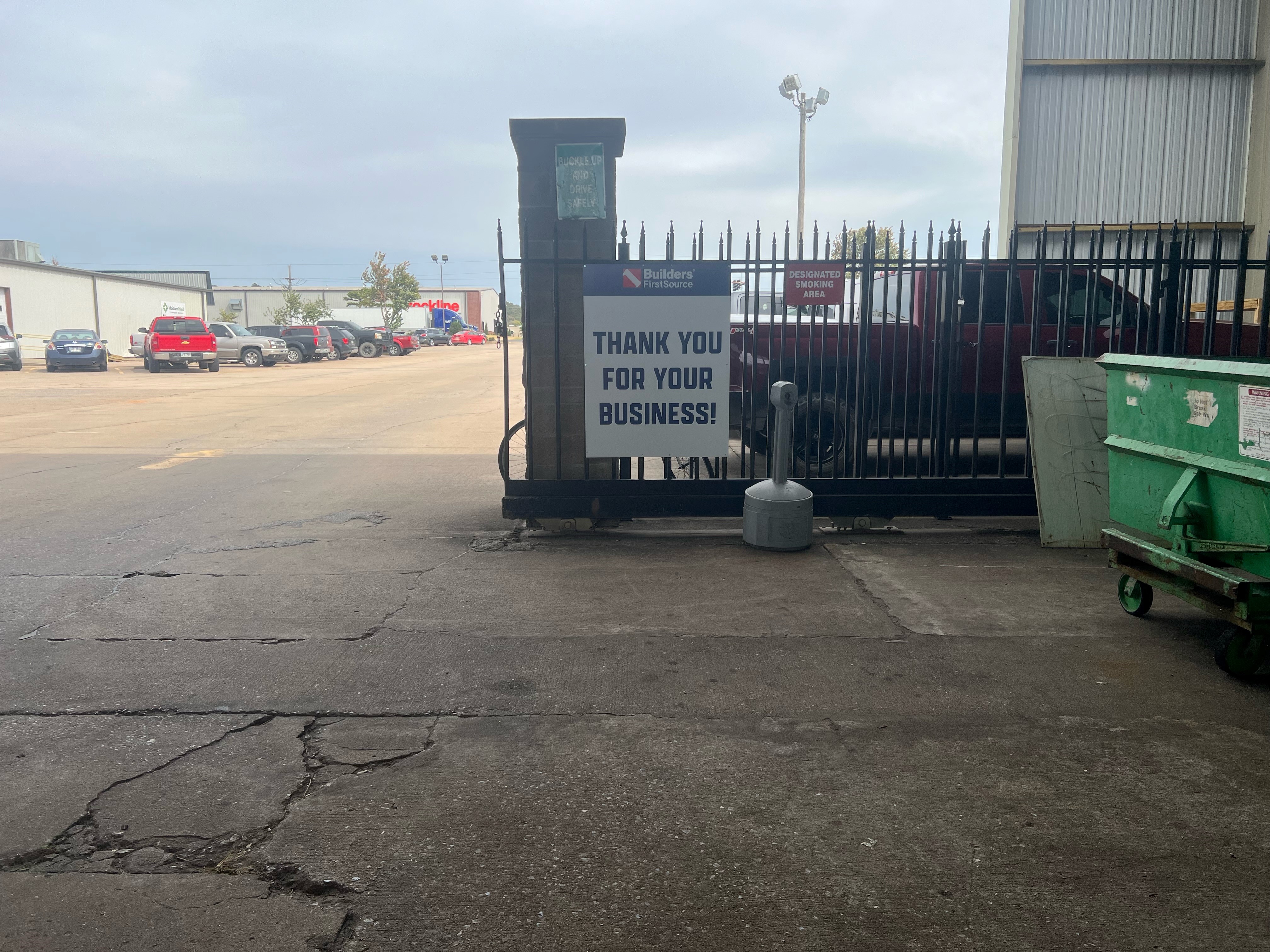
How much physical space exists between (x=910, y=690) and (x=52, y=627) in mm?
4572

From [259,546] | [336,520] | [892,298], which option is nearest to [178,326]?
[336,520]

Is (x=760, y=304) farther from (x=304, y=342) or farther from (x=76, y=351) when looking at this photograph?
(x=304, y=342)

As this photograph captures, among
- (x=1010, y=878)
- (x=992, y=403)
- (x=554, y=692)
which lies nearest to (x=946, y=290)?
(x=992, y=403)

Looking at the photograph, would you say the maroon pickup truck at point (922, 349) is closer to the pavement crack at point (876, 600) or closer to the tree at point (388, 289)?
the pavement crack at point (876, 600)

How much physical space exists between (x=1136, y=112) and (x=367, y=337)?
38.6 metres

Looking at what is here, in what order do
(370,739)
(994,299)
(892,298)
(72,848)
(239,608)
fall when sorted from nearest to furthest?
(72,848) → (370,739) → (239,608) → (994,299) → (892,298)

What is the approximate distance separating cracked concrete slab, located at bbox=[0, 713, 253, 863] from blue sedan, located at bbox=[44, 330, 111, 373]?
108 ft

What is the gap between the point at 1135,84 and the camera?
14.3m

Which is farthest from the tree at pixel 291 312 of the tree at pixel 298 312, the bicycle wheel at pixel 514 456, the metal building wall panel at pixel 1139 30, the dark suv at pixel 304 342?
the metal building wall panel at pixel 1139 30

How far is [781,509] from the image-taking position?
23.2ft

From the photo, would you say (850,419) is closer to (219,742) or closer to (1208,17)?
(219,742)

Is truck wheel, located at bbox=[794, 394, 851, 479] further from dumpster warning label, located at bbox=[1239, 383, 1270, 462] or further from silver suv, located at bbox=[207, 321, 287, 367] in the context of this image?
silver suv, located at bbox=[207, 321, 287, 367]

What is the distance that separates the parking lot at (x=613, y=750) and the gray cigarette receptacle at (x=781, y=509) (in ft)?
0.46

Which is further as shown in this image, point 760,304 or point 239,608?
point 760,304
